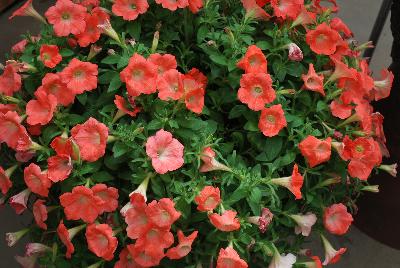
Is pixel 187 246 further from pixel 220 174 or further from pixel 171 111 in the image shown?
pixel 171 111

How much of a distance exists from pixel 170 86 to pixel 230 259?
1.65ft

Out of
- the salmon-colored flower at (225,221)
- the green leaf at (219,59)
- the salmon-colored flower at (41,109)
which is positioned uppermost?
the green leaf at (219,59)

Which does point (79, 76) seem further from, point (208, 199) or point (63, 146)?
point (208, 199)

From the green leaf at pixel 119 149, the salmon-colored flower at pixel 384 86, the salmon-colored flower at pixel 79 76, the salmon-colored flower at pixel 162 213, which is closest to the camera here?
the salmon-colored flower at pixel 162 213

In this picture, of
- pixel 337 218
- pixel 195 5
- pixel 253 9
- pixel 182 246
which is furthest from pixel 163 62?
pixel 337 218

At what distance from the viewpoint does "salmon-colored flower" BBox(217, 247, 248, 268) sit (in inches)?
55.6

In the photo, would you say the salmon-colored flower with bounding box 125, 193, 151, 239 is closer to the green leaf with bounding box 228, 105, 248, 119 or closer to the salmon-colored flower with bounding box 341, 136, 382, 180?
the green leaf with bounding box 228, 105, 248, 119

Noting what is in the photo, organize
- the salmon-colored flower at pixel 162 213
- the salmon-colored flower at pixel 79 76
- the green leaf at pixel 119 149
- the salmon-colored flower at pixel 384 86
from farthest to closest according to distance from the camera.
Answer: the salmon-colored flower at pixel 384 86 → the salmon-colored flower at pixel 79 76 → the green leaf at pixel 119 149 → the salmon-colored flower at pixel 162 213

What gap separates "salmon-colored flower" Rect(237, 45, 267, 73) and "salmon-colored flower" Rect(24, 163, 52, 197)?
0.65 meters

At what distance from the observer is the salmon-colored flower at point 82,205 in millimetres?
1470

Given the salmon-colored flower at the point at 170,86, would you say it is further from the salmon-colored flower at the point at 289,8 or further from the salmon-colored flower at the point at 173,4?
the salmon-colored flower at the point at 289,8

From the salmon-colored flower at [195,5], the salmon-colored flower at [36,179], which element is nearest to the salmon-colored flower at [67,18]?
the salmon-colored flower at [195,5]

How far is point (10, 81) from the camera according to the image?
67.6 inches

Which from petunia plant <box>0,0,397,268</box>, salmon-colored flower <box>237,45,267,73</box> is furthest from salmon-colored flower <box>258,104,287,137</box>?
salmon-colored flower <box>237,45,267,73</box>
